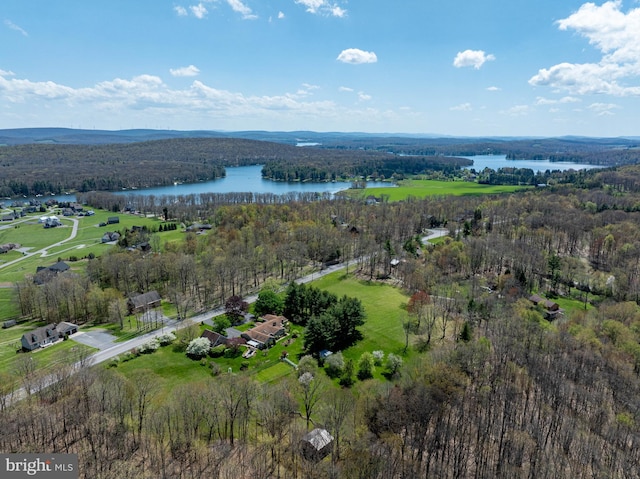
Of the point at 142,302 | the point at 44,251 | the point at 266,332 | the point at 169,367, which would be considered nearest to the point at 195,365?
the point at 169,367

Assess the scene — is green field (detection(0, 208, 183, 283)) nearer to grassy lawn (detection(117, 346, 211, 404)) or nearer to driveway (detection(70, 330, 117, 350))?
driveway (detection(70, 330, 117, 350))

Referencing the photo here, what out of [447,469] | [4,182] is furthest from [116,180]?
[447,469]

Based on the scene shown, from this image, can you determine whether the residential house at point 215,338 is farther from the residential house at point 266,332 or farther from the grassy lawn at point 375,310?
the grassy lawn at point 375,310

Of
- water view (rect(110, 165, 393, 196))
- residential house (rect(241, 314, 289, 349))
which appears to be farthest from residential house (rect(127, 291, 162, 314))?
water view (rect(110, 165, 393, 196))

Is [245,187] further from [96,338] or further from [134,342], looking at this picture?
[134,342]

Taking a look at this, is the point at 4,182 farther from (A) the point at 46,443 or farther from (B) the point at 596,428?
(B) the point at 596,428

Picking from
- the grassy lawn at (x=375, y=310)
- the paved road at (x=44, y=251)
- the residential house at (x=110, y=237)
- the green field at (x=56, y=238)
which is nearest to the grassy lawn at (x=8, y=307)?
the green field at (x=56, y=238)
